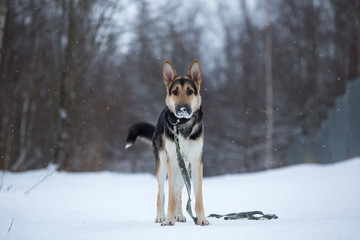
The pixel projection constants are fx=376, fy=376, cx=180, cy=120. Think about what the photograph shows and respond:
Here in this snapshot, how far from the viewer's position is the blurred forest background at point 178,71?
15.0 metres

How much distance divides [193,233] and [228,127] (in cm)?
1833

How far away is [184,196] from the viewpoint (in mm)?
7637

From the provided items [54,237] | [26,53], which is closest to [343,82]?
[26,53]

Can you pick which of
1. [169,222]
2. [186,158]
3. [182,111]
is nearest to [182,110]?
[182,111]

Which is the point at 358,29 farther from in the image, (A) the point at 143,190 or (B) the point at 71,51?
(A) the point at 143,190

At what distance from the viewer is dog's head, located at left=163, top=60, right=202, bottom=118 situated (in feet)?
14.6

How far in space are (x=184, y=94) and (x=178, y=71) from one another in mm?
15888

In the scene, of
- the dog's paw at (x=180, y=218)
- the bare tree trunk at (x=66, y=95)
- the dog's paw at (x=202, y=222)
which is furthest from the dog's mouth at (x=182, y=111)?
the bare tree trunk at (x=66, y=95)

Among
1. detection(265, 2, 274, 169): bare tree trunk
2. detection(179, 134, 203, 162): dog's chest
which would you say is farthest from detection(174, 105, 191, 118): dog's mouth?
detection(265, 2, 274, 169): bare tree trunk

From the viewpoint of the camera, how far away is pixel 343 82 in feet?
65.5

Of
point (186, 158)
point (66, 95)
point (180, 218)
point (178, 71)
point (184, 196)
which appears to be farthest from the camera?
point (178, 71)

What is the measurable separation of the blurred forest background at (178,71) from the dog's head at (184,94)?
31.9 feet

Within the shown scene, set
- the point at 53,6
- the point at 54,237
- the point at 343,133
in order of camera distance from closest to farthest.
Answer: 1. the point at 54,237
2. the point at 343,133
3. the point at 53,6

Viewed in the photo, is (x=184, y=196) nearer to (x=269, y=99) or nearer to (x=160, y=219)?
(x=160, y=219)
